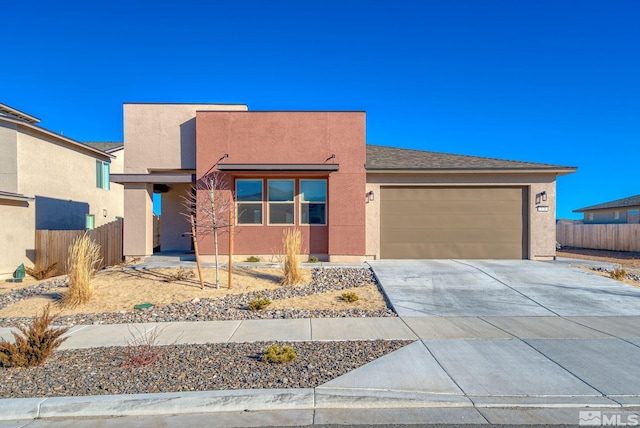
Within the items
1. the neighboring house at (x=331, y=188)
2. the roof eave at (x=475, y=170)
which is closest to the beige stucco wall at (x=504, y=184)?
the neighboring house at (x=331, y=188)

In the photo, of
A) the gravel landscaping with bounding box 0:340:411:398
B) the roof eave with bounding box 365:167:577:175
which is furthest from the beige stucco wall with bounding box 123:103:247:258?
the gravel landscaping with bounding box 0:340:411:398

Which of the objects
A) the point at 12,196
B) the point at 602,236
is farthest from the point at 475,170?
the point at 12,196

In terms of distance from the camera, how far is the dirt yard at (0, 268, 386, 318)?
9.15 meters

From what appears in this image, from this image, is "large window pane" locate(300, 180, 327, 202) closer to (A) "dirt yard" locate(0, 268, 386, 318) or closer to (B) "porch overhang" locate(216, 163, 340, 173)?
(B) "porch overhang" locate(216, 163, 340, 173)

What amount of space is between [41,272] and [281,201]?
30.1 feet

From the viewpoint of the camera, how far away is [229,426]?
404cm

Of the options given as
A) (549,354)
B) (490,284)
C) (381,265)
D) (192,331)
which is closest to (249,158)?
(381,265)

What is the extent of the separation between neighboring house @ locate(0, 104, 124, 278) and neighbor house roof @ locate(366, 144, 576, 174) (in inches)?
527

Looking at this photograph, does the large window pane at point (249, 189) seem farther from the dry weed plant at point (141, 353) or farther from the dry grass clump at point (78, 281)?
the dry weed plant at point (141, 353)

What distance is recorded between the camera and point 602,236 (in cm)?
2356

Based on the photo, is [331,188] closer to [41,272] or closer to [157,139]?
[157,139]

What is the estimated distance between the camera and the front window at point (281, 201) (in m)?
14.3

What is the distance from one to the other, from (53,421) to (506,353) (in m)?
5.93

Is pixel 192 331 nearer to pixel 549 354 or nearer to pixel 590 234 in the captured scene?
pixel 549 354
